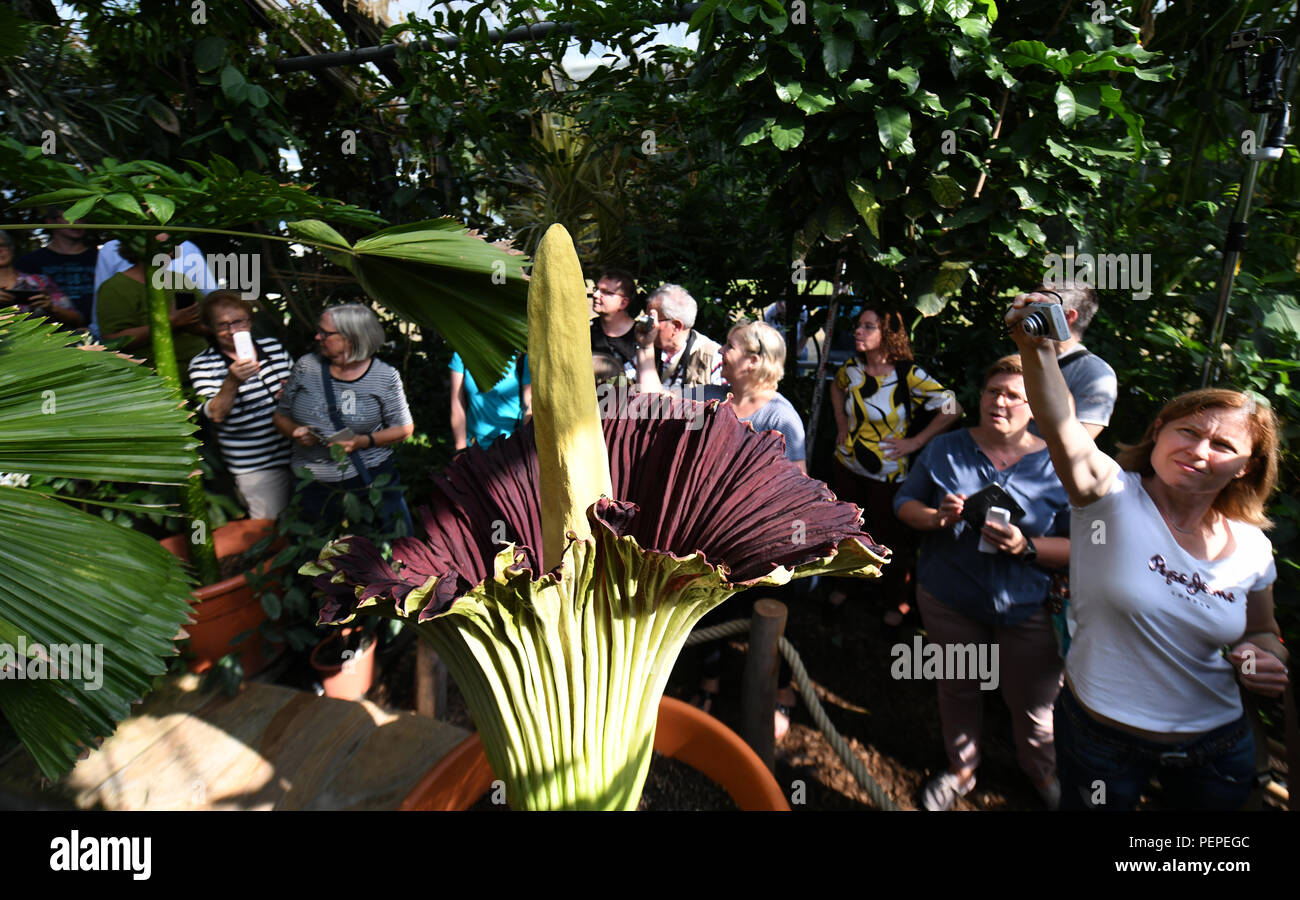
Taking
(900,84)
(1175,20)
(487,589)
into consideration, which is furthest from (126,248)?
(1175,20)

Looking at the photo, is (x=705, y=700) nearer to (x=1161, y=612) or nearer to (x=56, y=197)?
(x=1161, y=612)

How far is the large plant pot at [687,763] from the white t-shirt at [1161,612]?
762 millimetres

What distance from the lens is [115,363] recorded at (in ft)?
2.10

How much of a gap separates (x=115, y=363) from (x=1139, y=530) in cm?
148

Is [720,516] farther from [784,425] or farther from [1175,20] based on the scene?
[1175,20]

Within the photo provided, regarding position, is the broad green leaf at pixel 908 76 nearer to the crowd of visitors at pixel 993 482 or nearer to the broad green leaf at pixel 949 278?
the broad green leaf at pixel 949 278

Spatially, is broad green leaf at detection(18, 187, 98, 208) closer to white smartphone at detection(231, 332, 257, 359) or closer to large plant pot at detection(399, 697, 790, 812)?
large plant pot at detection(399, 697, 790, 812)

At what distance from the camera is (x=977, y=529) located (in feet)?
5.23

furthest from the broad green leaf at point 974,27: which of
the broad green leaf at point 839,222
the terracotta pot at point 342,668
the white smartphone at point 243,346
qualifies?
the terracotta pot at point 342,668

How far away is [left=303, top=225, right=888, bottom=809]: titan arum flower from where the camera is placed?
1.86 feet

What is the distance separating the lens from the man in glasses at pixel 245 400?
77.9 inches

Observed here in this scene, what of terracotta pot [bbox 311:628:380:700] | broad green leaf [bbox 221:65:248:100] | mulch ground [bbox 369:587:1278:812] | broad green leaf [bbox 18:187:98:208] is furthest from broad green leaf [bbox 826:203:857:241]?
broad green leaf [bbox 221:65:248:100]
